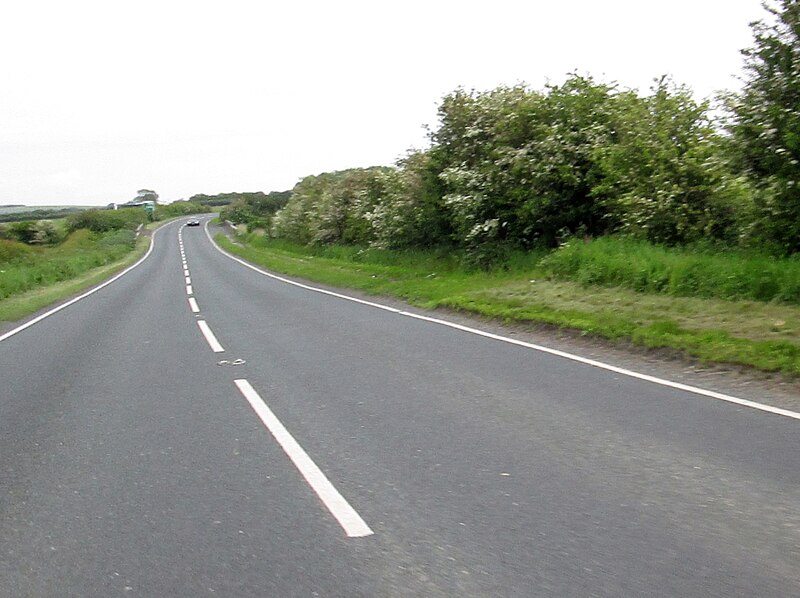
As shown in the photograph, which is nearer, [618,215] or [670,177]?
[670,177]

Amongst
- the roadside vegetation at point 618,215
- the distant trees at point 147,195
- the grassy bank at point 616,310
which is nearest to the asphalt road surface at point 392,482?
the grassy bank at point 616,310

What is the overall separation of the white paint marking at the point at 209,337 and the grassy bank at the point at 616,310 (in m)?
4.44

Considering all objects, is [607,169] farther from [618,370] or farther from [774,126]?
[618,370]

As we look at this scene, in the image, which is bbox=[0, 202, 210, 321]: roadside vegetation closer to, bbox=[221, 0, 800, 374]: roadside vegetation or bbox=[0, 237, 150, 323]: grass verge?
Answer: bbox=[0, 237, 150, 323]: grass verge

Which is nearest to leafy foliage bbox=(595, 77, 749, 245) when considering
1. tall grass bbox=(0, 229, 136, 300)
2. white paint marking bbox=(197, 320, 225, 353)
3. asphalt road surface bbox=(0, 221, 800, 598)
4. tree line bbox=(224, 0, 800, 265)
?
tree line bbox=(224, 0, 800, 265)

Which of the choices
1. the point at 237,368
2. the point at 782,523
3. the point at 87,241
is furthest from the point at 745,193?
the point at 87,241

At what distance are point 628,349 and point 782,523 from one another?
17.4 feet

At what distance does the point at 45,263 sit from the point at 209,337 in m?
28.8

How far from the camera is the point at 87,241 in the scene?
Answer: 210 ft

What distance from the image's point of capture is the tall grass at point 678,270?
431 inches

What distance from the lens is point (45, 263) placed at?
37.6m

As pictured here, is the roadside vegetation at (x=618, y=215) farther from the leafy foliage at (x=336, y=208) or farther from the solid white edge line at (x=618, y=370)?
the leafy foliage at (x=336, y=208)

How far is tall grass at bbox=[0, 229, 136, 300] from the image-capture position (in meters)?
27.7

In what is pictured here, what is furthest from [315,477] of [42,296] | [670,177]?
[42,296]
